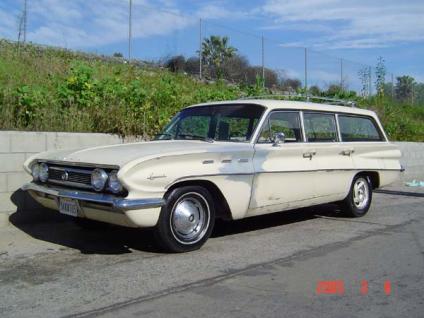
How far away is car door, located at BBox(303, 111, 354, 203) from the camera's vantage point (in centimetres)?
754

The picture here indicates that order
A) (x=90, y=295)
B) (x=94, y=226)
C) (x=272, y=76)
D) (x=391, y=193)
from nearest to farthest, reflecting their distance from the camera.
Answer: (x=90, y=295), (x=94, y=226), (x=391, y=193), (x=272, y=76)

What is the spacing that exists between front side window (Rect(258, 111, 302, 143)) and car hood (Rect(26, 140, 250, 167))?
41 cm

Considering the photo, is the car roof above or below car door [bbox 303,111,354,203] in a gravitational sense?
above

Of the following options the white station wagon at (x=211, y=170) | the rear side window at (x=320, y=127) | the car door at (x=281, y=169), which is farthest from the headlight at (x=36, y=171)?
the rear side window at (x=320, y=127)

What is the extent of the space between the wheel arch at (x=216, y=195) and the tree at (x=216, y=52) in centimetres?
1372

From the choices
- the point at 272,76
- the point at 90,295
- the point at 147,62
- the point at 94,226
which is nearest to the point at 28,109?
the point at 94,226

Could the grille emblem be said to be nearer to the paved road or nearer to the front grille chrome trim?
the front grille chrome trim

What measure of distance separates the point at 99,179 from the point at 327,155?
354cm

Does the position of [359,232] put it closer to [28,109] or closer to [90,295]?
[90,295]

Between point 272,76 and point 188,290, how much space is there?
62.2ft

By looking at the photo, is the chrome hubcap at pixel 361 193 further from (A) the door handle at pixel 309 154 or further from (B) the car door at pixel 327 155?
(A) the door handle at pixel 309 154

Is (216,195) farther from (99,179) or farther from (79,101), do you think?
(79,101)

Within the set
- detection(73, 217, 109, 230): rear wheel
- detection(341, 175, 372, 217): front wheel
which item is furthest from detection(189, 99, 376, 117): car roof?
detection(73, 217, 109, 230): rear wheel

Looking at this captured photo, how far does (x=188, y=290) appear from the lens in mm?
4730
